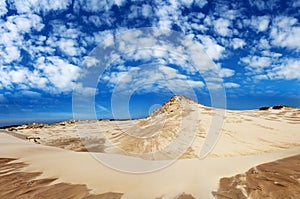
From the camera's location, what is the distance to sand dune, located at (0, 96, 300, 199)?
658cm

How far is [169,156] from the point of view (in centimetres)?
1116

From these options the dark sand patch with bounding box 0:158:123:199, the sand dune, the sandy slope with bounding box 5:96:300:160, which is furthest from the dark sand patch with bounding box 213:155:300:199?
the sandy slope with bounding box 5:96:300:160

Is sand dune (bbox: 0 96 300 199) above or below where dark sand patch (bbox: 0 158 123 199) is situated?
above

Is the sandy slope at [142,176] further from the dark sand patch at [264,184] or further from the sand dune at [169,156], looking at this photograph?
the dark sand patch at [264,184]

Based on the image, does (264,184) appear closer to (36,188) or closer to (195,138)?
(36,188)

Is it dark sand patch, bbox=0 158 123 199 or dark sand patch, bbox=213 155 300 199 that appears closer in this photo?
dark sand patch, bbox=213 155 300 199

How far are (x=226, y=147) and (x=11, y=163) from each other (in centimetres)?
1043

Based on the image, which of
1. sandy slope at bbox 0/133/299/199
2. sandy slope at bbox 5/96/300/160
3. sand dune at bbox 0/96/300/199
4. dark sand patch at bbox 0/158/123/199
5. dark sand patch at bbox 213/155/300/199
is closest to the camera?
dark sand patch at bbox 213/155/300/199

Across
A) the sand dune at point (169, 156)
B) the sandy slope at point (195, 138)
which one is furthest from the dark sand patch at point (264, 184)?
the sandy slope at point (195, 138)

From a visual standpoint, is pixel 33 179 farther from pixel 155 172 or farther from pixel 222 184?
pixel 222 184

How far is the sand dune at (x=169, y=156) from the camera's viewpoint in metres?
6.58

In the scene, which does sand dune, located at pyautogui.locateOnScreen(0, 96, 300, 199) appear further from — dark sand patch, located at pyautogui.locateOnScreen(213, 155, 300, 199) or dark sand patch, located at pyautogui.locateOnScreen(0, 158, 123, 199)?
dark sand patch, located at pyautogui.locateOnScreen(213, 155, 300, 199)

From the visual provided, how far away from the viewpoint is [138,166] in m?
9.09

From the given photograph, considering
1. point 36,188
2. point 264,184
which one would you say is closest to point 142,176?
point 36,188
